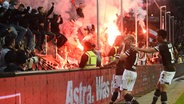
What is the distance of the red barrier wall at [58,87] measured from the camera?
21.1ft

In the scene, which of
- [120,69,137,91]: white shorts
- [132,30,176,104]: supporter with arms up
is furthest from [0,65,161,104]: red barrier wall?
[132,30,176,104]: supporter with arms up

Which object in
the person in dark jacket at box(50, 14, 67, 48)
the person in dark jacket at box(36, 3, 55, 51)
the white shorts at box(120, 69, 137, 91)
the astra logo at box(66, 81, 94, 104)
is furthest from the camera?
the person in dark jacket at box(50, 14, 67, 48)

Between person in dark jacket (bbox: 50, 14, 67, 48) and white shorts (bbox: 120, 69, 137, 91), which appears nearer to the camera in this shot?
white shorts (bbox: 120, 69, 137, 91)

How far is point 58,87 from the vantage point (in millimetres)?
8312

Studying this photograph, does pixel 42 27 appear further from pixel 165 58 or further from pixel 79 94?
pixel 165 58

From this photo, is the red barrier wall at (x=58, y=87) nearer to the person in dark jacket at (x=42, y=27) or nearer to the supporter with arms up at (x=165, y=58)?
the supporter with arms up at (x=165, y=58)

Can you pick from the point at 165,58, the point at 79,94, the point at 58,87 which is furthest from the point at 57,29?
the point at 58,87

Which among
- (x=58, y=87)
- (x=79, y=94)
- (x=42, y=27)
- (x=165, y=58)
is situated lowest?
(x=79, y=94)

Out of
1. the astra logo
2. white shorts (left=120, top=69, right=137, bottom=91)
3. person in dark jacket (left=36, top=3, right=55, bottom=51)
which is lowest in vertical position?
the astra logo

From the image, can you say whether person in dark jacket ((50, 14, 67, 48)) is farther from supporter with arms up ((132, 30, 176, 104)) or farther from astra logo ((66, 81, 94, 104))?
supporter with arms up ((132, 30, 176, 104))

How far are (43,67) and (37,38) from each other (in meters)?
0.93

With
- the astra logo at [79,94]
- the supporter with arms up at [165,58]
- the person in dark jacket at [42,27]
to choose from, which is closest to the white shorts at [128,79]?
the astra logo at [79,94]

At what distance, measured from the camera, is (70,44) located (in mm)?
16656

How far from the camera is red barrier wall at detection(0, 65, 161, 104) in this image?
253 inches
